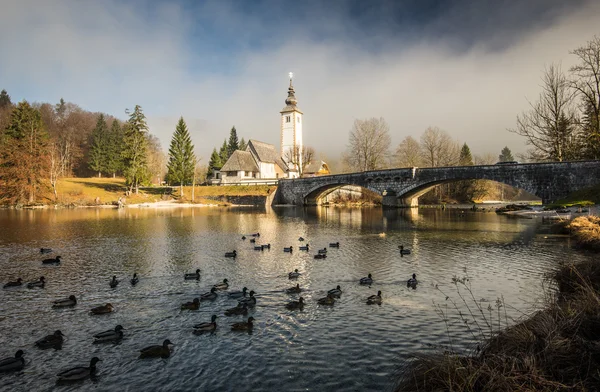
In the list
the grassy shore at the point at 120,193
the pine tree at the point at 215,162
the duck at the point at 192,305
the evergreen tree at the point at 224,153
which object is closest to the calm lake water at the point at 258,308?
the duck at the point at 192,305

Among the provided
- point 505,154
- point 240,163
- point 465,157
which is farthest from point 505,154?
point 240,163

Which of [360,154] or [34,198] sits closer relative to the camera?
[34,198]

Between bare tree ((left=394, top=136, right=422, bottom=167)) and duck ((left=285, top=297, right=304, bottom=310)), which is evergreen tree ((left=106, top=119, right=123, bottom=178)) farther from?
Answer: duck ((left=285, top=297, right=304, bottom=310))

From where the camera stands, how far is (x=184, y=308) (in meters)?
13.6

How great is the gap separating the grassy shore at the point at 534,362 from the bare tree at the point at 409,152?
290 feet

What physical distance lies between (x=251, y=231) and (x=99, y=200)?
56.3 m

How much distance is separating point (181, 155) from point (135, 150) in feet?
35.1

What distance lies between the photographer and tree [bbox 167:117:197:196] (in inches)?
3477

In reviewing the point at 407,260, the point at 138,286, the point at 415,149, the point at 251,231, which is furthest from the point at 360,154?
the point at 138,286

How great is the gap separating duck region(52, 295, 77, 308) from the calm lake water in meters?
0.28

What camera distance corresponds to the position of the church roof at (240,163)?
98312 mm

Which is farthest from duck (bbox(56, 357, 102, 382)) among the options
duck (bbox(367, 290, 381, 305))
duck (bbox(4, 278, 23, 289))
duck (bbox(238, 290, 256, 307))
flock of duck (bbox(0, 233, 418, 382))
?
duck (bbox(4, 278, 23, 289))

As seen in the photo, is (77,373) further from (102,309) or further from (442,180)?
(442,180)

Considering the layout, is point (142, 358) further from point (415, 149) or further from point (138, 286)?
point (415, 149)
